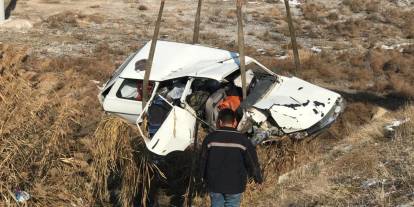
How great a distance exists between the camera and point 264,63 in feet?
68.0

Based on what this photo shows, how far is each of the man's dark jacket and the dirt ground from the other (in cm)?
197

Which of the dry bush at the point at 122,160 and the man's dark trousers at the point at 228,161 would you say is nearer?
the man's dark trousers at the point at 228,161

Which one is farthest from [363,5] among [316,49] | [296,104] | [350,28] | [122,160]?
[122,160]

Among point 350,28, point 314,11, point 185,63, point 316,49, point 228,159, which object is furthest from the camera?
point 314,11

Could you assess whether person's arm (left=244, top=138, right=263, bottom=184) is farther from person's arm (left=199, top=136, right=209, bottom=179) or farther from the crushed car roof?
the crushed car roof

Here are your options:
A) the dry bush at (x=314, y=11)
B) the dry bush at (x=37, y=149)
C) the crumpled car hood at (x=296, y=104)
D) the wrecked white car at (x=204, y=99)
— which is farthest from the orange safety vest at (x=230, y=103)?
the dry bush at (x=314, y=11)

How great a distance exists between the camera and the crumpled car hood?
9.01 metres

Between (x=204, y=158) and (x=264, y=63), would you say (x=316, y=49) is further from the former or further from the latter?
(x=204, y=158)

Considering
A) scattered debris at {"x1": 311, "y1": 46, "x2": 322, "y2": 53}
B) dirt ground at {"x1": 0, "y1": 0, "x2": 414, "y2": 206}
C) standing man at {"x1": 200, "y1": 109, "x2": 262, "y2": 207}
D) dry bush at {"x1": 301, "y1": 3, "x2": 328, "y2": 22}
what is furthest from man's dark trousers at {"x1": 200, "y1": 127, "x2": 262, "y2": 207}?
dry bush at {"x1": 301, "y1": 3, "x2": 328, "y2": 22}

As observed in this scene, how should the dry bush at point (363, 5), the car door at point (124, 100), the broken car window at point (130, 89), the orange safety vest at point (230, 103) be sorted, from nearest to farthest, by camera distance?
1. the orange safety vest at point (230, 103)
2. the car door at point (124, 100)
3. the broken car window at point (130, 89)
4. the dry bush at point (363, 5)

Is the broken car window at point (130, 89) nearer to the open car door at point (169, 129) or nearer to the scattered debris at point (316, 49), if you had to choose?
the open car door at point (169, 129)

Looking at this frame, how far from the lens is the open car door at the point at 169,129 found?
8.61m

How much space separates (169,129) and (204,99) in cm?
98

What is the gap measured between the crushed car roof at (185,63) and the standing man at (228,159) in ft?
9.51
